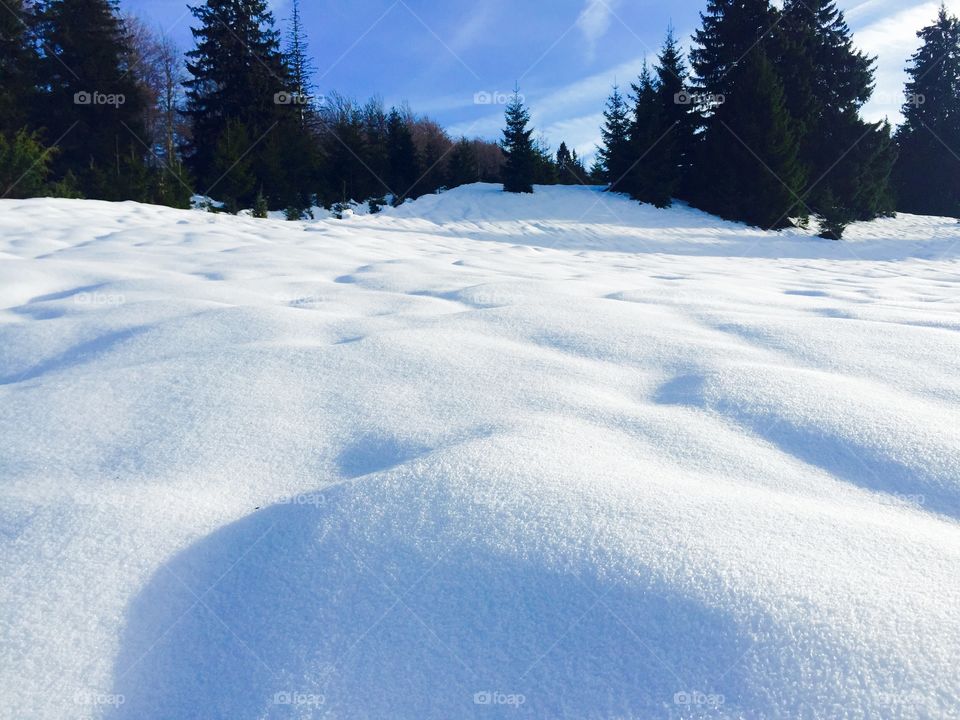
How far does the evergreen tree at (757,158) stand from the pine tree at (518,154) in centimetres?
536

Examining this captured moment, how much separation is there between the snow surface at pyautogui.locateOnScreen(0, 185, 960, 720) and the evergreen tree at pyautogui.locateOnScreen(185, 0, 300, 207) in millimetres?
17773

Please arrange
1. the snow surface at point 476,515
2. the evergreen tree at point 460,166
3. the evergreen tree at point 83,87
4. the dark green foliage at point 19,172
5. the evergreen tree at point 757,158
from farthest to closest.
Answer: the evergreen tree at point 460,166 < the evergreen tree at point 83,87 < the evergreen tree at point 757,158 < the dark green foliage at point 19,172 < the snow surface at point 476,515

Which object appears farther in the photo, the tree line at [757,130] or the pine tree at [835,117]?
the pine tree at [835,117]

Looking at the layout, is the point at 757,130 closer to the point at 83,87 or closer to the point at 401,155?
the point at 401,155

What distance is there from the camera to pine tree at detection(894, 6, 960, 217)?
2456cm

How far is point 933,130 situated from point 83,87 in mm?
32769

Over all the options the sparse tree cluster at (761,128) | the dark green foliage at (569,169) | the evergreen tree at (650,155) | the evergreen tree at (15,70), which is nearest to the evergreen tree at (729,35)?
the sparse tree cluster at (761,128)

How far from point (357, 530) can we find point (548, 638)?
413mm

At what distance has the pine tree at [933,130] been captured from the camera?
24562 mm

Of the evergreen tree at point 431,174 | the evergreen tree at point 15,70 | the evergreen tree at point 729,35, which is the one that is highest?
the evergreen tree at point 729,35

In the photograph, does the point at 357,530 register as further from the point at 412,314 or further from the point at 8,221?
the point at 8,221

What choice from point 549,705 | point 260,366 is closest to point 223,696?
point 549,705

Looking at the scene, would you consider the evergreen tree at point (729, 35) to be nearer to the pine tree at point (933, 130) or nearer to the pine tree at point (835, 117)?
the pine tree at point (835, 117)

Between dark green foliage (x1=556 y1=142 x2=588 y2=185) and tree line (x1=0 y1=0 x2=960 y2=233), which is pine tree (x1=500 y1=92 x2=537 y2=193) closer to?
tree line (x1=0 y1=0 x2=960 y2=233)
